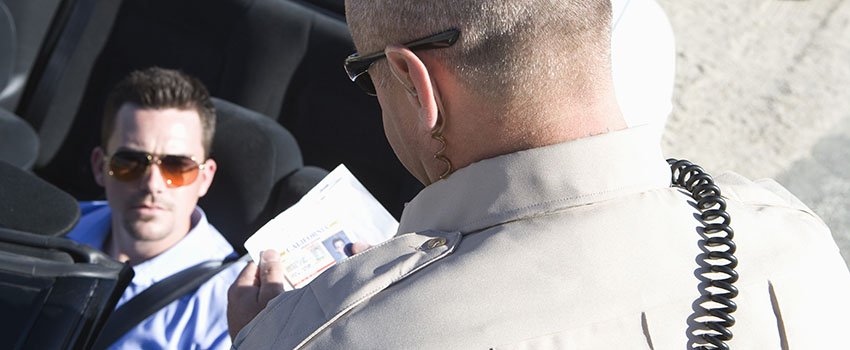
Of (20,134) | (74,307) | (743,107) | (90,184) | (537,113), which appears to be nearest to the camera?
(537,113)

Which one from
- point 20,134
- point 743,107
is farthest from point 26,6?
point 743,107

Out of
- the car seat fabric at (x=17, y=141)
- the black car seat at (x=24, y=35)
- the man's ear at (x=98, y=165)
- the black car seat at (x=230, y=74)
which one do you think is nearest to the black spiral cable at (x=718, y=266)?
the black car seat at (x=230, y=74)

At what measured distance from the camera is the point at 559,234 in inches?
35.4

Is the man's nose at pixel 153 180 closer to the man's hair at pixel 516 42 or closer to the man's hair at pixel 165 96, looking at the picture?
the man's hair at pixel 165 96

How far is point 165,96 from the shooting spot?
8.23 ft

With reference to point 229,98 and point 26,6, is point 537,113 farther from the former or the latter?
point 26,6

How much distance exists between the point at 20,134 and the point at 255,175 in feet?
3.48

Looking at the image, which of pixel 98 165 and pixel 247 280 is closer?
pixel 247 280

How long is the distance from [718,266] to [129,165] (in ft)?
6.52

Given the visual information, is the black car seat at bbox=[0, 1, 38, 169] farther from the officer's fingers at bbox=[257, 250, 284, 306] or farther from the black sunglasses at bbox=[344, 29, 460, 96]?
the black sunglasses at bbox=[344, 29, 460, 96]

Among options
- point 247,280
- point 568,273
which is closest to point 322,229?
point 247,280

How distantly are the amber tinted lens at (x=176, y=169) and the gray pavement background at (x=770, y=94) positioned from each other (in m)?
2.28

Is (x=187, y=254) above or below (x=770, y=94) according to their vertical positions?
below

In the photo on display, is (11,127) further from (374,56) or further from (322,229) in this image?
(374,56)
